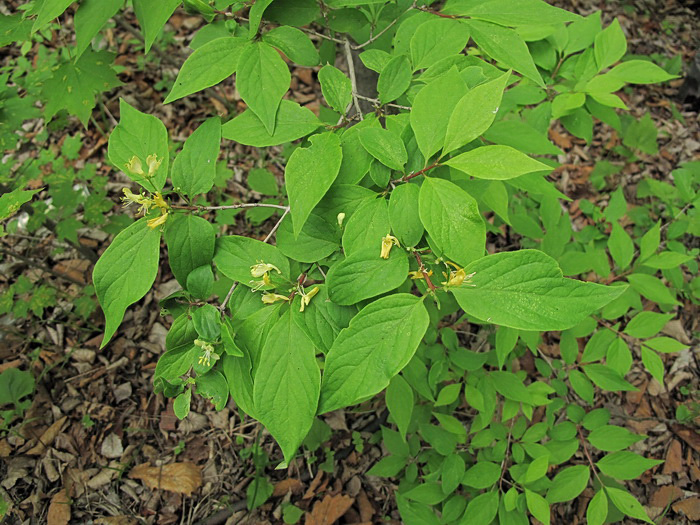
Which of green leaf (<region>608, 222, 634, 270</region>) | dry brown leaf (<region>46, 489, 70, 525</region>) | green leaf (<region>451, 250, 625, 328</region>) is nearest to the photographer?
A: green leaf (<region>451, 250, 625, 328</region>)

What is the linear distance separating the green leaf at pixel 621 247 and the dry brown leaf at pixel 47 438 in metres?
3.08

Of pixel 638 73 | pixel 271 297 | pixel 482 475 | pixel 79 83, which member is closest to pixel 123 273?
pixel 271 297

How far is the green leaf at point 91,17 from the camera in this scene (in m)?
1.19

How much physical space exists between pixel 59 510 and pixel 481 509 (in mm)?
2112

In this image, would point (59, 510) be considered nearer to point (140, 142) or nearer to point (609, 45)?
point (140, 142)

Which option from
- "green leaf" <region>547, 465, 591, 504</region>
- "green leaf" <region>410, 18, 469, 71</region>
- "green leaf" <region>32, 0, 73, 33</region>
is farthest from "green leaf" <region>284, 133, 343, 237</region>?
"green leaf" <region>547, 465, 591, 504</region>

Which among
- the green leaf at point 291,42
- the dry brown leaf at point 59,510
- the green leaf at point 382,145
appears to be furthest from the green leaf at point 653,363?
the dry brown leaf at point 59,510

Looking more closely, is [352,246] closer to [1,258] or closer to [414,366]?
[414,366]

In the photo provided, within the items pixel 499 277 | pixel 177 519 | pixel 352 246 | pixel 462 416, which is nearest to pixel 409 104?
pixel 352 246

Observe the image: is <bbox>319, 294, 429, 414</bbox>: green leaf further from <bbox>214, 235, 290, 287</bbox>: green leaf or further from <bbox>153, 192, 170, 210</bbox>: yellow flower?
<bbox>153, 192, 170, 210</bbox>: yellow flower

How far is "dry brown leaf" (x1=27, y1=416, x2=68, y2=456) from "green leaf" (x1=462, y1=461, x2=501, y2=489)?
2229mm

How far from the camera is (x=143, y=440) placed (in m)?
2.60

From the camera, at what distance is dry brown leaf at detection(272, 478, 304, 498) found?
2492mm

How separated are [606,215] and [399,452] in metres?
1.63
